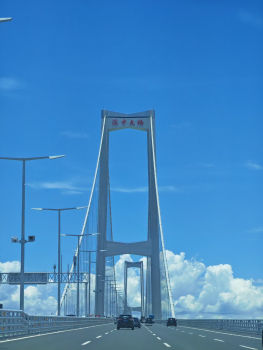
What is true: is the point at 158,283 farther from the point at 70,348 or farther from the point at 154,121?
the point at 70,348

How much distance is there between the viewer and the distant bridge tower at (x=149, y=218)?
2511 inches

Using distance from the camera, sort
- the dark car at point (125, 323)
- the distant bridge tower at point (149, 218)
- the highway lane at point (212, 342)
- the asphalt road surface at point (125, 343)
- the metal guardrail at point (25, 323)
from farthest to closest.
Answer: the distant bridge tower at point (149, 218) → the dark car at point (125, 323) → the metal guardrail at point (25, 323) → the highway lane at point (212, 342) → the asphalt road surface at point (125, 343)

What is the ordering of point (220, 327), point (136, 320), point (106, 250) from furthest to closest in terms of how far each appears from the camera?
1. point (106, 250)
2. point (136, 320)
3. point (220, 327)

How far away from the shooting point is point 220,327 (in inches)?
1844

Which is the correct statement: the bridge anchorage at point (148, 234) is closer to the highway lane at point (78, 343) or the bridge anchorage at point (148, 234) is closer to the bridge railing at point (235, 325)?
the bridge railing at point (235, 325)

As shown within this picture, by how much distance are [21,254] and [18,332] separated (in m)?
5.95

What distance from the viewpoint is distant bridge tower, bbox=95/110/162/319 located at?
6378 cm

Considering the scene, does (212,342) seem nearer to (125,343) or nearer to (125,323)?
(125,343)

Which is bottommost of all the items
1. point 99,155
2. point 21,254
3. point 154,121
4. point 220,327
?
point 220,327

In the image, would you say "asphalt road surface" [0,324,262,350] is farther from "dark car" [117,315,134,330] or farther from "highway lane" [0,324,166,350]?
"dark car" [117,315,134,330]

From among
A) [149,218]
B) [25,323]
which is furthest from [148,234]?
[25,323]

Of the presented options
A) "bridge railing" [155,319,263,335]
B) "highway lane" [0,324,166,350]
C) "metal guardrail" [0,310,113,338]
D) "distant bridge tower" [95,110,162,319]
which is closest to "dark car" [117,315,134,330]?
"metal guardrail" [0,310,113,338]

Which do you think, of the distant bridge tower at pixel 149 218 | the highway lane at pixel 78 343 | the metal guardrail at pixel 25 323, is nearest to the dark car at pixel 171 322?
the distant bridge tower at pixel 149 218

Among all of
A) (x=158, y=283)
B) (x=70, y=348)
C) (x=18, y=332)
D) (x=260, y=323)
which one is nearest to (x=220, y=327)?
(x=260, y=323)
